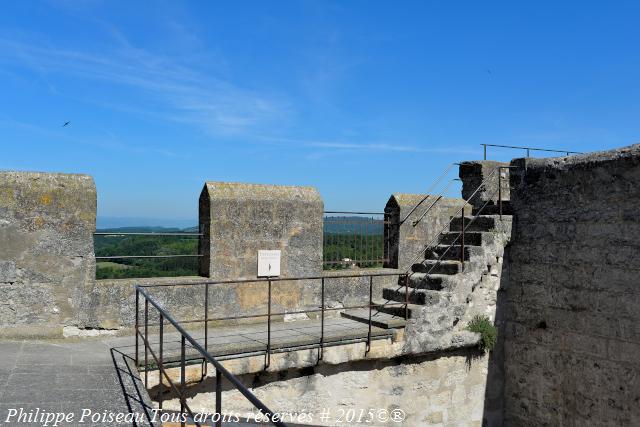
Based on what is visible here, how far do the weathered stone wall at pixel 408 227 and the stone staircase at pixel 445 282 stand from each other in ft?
1.47

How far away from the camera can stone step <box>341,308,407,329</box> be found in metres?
7.93

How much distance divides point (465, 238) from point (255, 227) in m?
3.26

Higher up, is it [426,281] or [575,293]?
[426,281]

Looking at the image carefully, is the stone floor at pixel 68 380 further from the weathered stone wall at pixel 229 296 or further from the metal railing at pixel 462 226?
the metal railing at pixel 462 226

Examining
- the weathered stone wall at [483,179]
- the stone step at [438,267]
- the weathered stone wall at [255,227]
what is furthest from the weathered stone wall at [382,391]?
the weathered stone wall at [483,179]

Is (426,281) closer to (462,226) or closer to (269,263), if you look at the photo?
(462,226)

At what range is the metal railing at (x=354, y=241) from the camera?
949 cm

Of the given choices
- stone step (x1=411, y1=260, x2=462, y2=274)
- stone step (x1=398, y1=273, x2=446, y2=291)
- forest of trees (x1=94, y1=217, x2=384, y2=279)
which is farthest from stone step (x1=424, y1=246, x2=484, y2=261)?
forest of trees (x1=94, y1=217, x2=384, y2=279)

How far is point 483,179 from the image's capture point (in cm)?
1017

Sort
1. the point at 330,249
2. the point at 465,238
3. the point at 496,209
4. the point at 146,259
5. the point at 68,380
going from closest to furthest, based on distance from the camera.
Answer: the point at 68,380, the point at 465,238, the point at 146,259, the point at 496,209, the point at 330,249

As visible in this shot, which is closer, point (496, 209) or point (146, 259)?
point (146, 259)

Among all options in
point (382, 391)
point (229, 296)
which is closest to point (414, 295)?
point (382, 391)

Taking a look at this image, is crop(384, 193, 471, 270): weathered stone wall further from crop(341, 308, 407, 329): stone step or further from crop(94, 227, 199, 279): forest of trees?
crop(94, 227, 199, 279): forest of trees

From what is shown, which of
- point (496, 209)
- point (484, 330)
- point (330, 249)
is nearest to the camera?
point (484, 330)
